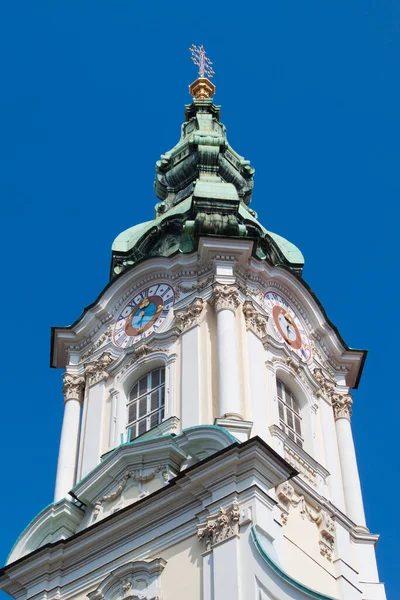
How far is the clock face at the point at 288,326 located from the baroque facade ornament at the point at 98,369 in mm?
3881

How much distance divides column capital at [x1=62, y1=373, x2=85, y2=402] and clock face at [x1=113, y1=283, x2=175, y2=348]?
124 cm

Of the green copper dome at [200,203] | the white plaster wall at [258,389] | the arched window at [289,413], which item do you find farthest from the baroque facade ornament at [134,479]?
the green copper dome at [200,203]

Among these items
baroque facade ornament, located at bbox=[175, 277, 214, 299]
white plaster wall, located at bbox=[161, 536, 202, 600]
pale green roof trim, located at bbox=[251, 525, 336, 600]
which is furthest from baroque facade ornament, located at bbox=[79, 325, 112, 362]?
pale green roof trim, located at bbox=[251, 525, 336, 600]

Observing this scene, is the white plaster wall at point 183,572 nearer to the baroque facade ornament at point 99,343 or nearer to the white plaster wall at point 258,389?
the white plaster wall at point 258,389

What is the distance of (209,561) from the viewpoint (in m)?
21.7

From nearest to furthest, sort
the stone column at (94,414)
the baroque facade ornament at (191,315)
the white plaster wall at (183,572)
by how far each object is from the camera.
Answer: the white plaster wall at (183,572) → the stone column at (94,414) → the baroque facade ornament at (191,315)

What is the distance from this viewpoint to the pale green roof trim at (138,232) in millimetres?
32375

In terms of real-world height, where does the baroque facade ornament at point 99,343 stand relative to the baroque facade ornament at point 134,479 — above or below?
above

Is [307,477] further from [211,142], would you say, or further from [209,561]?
[211,142]

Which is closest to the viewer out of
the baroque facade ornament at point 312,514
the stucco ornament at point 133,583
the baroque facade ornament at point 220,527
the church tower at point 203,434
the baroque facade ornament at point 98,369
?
the baroque facade ornament at point 220,527

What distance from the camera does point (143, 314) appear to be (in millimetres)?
28922

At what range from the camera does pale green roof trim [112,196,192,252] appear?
1275 inches

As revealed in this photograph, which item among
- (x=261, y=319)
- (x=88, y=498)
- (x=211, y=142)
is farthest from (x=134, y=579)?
(x=211, y=142)

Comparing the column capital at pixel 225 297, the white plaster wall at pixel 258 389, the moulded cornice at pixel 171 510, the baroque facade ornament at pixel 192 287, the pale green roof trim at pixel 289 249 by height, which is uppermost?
the pale green roof trim at pixel 289 249
